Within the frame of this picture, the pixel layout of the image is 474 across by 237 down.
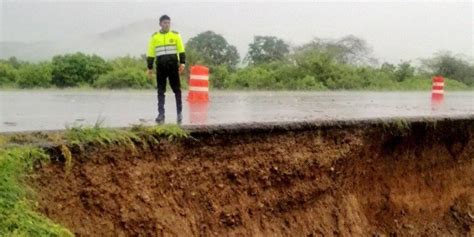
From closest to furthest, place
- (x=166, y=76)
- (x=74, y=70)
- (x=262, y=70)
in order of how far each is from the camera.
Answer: (x=166, y=76) < (x=74, y=70) < (x=262, y=70)

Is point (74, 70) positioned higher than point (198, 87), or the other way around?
point (74, 70)

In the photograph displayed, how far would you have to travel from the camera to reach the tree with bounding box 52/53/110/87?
963 inches

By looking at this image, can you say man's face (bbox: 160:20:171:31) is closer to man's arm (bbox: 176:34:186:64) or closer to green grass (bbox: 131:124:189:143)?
man's arm (bbox: 176:34:186:64)

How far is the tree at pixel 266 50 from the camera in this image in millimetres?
39537

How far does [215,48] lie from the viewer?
38156 mm

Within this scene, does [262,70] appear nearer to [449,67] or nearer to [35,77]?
[35,77]

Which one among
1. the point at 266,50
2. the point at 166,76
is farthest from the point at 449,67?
the point at 166,76

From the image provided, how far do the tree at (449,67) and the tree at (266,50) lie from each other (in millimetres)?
9368

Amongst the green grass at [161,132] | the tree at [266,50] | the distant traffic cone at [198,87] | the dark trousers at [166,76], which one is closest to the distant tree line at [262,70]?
the tree at [266,50]

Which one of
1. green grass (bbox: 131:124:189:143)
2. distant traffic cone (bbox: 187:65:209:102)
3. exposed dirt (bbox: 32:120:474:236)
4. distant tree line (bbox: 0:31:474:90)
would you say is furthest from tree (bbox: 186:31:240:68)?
green grass (bbox: 131:124:189:143)

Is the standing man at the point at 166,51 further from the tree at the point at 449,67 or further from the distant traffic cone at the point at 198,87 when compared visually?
the tree at the point at 449,67

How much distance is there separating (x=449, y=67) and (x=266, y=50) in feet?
41.2

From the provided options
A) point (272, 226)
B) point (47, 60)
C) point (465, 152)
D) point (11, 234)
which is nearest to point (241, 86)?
point (47, 60)

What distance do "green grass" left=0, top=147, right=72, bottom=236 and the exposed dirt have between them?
16 cm
